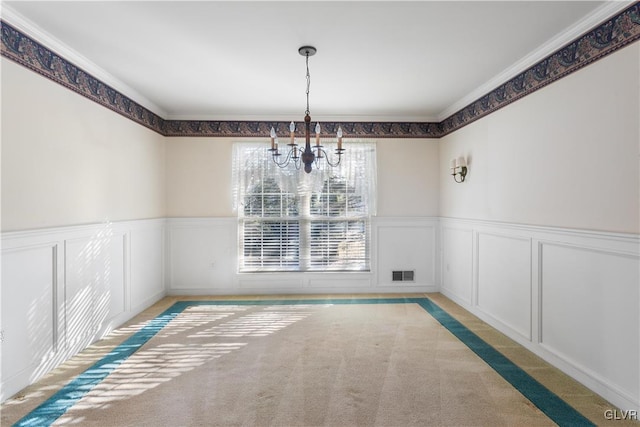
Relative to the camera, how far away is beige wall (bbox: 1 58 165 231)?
2.55 m

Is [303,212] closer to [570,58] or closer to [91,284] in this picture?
[91,284]

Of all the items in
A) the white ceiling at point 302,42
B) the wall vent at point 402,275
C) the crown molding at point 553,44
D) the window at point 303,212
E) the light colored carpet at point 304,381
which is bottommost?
the light colored carpet at point 304,381

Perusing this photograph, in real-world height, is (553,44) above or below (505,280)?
above

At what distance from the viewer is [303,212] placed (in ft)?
17.8

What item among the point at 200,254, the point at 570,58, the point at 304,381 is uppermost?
the point at 570,58

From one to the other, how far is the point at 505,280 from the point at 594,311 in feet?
3.68

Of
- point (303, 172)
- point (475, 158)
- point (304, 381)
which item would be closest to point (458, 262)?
point (475, 158)

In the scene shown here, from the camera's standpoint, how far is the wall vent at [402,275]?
17.9ft

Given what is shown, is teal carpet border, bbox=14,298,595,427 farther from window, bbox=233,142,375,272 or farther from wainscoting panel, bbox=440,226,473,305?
window, bbox=233,142,375,272

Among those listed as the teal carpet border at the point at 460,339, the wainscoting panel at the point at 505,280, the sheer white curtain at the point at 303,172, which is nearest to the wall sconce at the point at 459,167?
the wainscoting panel at the point at 505,280

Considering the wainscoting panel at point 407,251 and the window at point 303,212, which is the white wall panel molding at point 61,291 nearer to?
the window at point 303,212

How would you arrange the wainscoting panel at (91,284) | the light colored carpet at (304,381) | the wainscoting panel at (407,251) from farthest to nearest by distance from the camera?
the wainscoting panel at (407,251) < the wainscoting panel at (91,284) < the light colored carpet at (304,381)

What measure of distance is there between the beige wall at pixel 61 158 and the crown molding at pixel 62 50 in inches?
11.0

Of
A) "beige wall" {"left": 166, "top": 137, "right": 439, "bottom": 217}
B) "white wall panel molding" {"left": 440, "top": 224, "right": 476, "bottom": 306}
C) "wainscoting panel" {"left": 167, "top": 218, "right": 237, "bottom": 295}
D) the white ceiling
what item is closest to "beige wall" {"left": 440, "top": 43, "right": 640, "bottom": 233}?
the white ceiling
